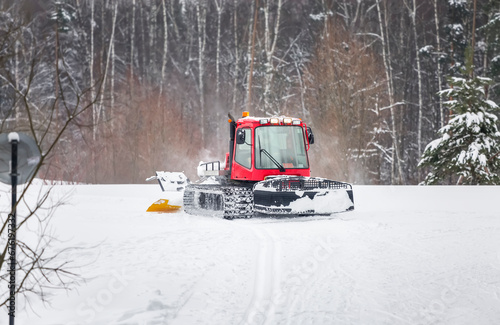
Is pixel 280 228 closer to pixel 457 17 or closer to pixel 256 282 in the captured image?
pixel 256 282

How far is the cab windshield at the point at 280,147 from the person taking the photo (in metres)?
12.9

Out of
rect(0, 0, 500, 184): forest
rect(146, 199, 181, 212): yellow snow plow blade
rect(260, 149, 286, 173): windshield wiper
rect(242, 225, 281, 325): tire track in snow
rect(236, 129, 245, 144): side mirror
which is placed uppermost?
rect(0, 0, 500, 184): forest

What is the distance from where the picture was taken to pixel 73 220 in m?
12.1

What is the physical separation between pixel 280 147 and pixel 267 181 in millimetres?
1666

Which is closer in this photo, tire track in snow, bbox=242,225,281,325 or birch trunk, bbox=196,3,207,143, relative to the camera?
tire track in snow, bbox=242,225,281,325

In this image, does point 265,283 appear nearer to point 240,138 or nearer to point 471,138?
point 240,138

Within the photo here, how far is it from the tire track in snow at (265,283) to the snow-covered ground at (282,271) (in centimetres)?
2

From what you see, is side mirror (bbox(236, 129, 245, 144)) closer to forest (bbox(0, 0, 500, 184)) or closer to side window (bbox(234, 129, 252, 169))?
side window (bbox(234, 129, 252, 169))

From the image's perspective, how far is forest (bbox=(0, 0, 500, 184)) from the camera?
2569cm

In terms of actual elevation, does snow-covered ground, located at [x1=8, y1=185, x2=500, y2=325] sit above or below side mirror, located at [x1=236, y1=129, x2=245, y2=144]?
below

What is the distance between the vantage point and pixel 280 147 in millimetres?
13078

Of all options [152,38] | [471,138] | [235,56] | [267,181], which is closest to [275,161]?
[267,181]

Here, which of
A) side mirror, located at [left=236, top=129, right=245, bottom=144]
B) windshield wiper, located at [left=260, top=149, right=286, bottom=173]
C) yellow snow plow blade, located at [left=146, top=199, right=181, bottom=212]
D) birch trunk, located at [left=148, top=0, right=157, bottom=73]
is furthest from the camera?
birch trunk, located at [left=148, top=0, right=157, bottom=73]

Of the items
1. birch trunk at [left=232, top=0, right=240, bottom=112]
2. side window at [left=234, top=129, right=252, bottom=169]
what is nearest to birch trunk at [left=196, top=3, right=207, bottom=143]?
birch trunk at [left=232, top=0, right=240, bottom=112]
